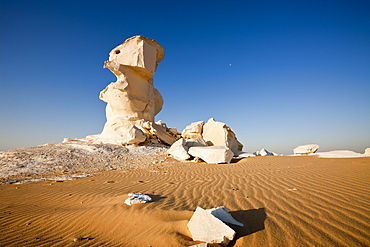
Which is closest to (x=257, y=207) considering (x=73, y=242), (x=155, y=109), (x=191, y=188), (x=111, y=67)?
(x=191, y=188)

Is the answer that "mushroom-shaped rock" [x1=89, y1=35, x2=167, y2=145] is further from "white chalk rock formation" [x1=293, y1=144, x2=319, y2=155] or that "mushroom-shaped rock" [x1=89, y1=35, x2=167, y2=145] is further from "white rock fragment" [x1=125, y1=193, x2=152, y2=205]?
"white rock fragment" [x1=125, y1=193, x2=152, y2=205]

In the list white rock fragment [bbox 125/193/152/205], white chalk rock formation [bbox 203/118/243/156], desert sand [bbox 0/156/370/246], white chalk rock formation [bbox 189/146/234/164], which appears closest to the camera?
desert sand [bbox 0/156/370/246]

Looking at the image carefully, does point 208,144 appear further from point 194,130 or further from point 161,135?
point 161,135

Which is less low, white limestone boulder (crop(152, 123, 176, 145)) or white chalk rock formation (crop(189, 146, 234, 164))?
white limestone boulder (crop(152, 123, 176, 145))

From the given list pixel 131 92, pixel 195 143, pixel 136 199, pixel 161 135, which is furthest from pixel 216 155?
pixel 131 92

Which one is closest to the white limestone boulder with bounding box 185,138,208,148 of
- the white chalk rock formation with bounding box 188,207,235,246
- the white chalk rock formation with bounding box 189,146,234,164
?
the white chalk rock formation with bounding box 189,146,234,164

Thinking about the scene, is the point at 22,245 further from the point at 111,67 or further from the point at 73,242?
the point at 111,67

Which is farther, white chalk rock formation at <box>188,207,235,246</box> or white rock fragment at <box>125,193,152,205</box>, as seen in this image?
white rock fragment at <box>125,193,152,205</box>

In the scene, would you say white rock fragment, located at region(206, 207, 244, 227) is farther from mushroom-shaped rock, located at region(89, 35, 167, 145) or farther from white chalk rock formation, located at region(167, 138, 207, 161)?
mushroom-shaped rock, located at region(89, 35, 167, 145)

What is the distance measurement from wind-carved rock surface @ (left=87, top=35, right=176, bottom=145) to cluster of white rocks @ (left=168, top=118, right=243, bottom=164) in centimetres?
286

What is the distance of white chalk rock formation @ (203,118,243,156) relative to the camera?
12.4 meters

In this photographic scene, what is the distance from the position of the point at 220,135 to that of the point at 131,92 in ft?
31.9

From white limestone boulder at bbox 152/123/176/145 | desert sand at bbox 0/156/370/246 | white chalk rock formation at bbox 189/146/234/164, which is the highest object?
white limestone boulder at bbox 152/123/176/145

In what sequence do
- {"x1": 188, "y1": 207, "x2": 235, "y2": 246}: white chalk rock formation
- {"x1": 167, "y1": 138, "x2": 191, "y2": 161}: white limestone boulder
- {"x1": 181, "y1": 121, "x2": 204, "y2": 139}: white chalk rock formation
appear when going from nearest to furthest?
{"x1": 188, "y1": 207, "x2": 235, "y2": 246}: white chalk rock formation, {"x1": 167, "y1": 138, "x2": 191, "y2": 161}: white limestone boulder, {"x1": 181, "y1": 121, "x2": 204, "y2": 139}: white chalk rock formation
